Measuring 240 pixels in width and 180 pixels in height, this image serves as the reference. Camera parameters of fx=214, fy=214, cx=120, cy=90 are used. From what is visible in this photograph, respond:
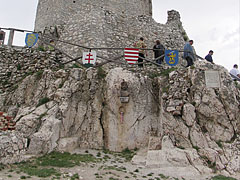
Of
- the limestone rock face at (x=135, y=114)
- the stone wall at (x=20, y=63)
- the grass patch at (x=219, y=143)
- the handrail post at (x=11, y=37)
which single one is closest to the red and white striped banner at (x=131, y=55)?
the limestone rock face at (x=135, y=114)

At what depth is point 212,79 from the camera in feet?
32.9

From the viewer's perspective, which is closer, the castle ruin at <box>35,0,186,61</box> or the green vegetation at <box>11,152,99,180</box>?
the green vegetation at <box>11,152,99,180</box>

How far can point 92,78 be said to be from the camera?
10883mm

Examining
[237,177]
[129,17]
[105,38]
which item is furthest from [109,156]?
[129,17]

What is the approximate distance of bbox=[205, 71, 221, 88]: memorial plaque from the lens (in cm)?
992

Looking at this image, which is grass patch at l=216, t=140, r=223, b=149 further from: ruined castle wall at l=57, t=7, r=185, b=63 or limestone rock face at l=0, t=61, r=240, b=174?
ruined castle wall at l=57, t=7, r=185, b=63

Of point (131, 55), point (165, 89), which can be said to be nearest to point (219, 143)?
point (165, 89)

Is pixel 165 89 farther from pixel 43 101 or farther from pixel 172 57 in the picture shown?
pixel 43 101

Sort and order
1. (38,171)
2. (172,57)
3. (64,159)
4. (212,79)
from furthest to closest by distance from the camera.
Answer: (172,57) < (212,79) < (64,159) < (38,171)

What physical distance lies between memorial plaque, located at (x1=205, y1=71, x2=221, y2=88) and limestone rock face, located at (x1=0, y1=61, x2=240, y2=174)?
19 cm

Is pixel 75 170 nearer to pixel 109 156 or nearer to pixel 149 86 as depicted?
pixel 109 156

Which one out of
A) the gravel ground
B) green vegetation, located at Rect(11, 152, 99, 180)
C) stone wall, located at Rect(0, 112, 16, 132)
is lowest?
the gravel ground

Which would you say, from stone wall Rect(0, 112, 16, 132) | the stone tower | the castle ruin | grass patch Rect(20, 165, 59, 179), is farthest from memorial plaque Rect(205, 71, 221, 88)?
stone wall Rect(0, 112, 16, 132)

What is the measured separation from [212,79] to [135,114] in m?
3.97
